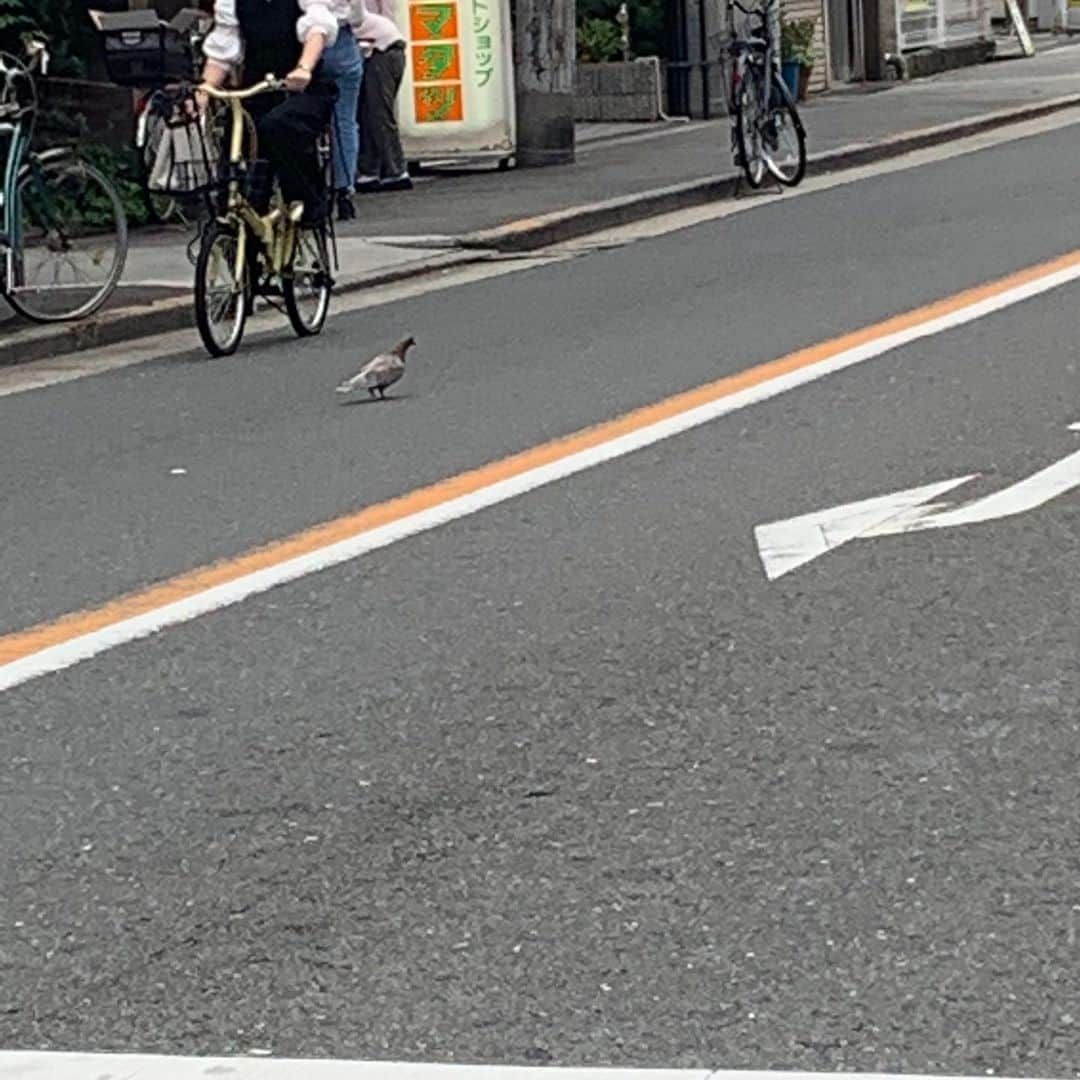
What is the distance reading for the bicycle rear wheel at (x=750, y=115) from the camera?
1845 centimetres

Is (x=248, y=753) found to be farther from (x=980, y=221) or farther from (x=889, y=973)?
(x=980, y=221)

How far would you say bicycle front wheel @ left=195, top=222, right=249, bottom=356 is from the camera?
11.5 metres

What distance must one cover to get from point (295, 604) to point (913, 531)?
5.28ft

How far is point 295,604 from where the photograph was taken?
6875 millimetres

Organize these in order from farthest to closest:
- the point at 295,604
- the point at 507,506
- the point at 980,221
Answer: the point at 980,221 → the point at 507,506 → the point at 295,604

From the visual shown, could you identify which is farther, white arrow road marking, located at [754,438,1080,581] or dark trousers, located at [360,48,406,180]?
dark trousers, located at [360,48,406,180]

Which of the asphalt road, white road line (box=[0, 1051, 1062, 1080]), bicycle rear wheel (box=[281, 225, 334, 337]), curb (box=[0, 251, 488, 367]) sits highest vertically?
bicycle rear wheel (box=[281, 225, 334, 337])

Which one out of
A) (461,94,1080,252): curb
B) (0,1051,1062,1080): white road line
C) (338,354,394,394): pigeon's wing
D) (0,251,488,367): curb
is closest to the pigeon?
(338,354,394,394): pigeon's wing

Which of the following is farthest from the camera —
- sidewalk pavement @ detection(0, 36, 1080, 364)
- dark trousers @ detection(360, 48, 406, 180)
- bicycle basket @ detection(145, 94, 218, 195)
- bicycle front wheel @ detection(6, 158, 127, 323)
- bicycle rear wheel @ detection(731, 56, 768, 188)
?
dark trousers @ detection(360, 48, 406, 180)

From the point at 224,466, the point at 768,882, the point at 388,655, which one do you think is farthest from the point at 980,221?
the point at 768,882

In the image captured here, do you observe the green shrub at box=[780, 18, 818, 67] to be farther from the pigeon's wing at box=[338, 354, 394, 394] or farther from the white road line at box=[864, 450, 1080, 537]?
the white road line at box=[864, 450, 1080, 537]

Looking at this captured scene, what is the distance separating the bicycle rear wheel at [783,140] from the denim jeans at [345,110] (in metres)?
3.02

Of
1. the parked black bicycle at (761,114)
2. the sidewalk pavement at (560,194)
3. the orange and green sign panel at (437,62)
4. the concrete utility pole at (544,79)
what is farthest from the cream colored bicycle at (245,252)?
the orange and green sign panel at (437,62)

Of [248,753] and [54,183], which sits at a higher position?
[54,183]
